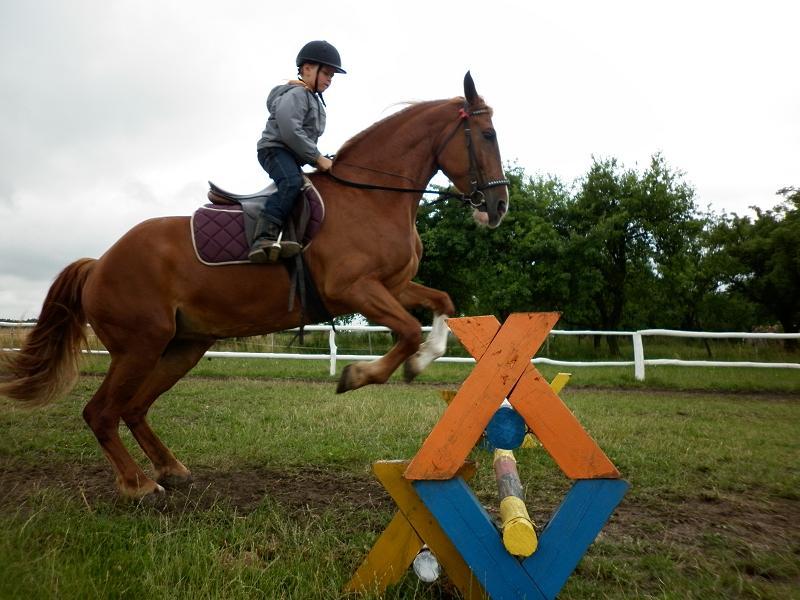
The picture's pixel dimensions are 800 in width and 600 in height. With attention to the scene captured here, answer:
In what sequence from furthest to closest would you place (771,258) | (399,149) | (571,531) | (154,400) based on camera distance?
(771,258)
(154,400)
(399,149)
(571,531)

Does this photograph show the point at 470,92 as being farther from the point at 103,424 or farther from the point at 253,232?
the point at 103,424

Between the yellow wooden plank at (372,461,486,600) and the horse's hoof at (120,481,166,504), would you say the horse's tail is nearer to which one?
the horse's hoof at (120,481,166,504)

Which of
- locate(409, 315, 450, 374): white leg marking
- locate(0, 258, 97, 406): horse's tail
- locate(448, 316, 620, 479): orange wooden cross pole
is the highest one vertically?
locate(448, 316, 620, 479): orange wooden cross pole

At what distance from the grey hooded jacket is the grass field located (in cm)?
265

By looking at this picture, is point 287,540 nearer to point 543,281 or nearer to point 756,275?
point 543,281

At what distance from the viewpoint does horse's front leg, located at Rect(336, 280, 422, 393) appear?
3.92 meters

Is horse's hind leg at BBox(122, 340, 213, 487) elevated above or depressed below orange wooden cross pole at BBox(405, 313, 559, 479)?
below

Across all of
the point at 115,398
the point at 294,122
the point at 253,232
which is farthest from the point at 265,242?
the point at 115,398

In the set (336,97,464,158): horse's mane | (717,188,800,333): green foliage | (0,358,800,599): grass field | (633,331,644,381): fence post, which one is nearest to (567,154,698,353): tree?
(717,188,800,333): green foliage

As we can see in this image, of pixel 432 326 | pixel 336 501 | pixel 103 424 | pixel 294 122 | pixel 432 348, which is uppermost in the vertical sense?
pixel 294 122

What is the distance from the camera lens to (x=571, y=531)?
8.00 feet

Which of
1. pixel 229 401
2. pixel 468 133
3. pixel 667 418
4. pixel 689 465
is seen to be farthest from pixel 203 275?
pixel 667 418

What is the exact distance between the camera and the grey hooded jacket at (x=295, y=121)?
4320 mm

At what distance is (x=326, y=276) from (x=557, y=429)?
7.49 feet
